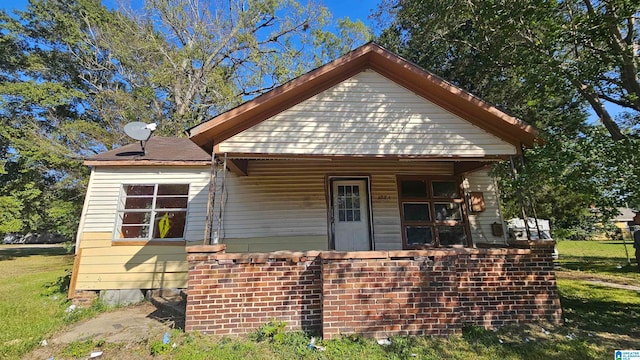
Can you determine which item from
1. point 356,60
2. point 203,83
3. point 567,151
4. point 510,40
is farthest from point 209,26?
point 567,151

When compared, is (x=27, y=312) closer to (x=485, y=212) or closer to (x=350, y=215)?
(x=350, y=215)

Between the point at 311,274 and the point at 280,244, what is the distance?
234 centimetres

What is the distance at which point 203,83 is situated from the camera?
16547 mm

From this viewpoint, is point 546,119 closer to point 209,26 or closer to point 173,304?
point 173,304

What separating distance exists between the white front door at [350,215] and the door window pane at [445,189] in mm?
1797

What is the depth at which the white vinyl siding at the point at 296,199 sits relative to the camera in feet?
22.2

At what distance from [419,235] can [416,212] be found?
56cm

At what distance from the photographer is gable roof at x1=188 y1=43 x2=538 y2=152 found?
16.8 feet

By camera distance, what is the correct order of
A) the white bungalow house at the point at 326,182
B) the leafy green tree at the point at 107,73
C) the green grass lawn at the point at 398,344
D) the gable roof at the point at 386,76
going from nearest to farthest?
the green grass lawn at the point at 398,344 → the gable roof at the point at 386,76 → the white bungalow house at the point at 326,182 → the leafy green tree at the point at 107,73

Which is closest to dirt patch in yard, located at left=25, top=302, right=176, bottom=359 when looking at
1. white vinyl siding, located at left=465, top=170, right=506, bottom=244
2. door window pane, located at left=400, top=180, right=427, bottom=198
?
door window pane, located at left=400, top=180, right=427, bottom=198

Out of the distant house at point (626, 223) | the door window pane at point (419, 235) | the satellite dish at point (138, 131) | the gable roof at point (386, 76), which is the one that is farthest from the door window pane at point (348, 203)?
the satellite dish at point (138, 131)

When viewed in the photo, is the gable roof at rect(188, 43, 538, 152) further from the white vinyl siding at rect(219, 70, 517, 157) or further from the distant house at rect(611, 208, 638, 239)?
the distant house at rect(611, 208, 638, 239)

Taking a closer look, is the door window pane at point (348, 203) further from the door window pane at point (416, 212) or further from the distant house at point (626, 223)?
the distant house at point (626, 223)

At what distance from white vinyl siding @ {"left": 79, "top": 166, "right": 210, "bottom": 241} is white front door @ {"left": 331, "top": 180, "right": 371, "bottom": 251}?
10.5ft
